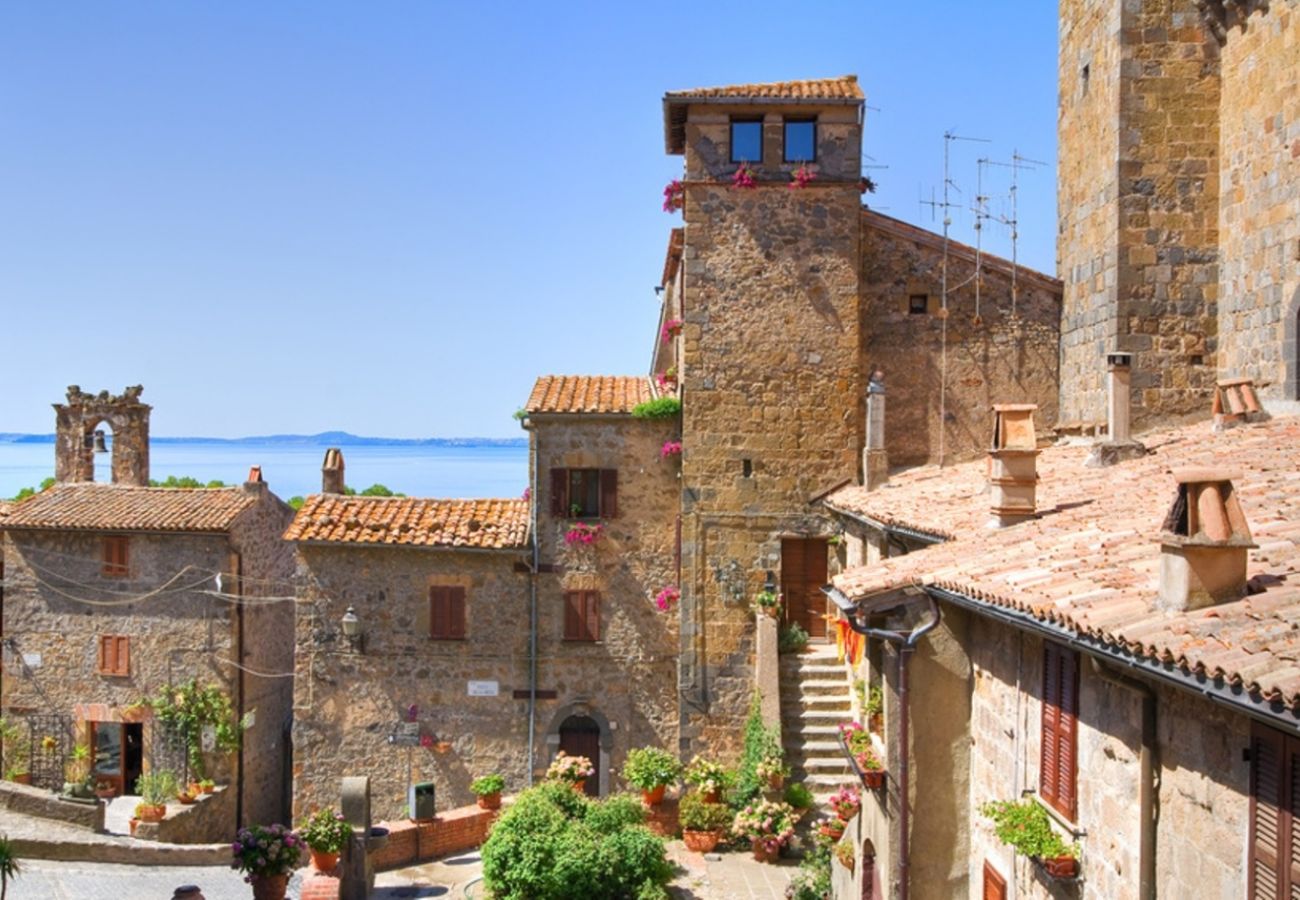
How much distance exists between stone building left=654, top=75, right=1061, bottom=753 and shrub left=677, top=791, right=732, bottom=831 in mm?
2707

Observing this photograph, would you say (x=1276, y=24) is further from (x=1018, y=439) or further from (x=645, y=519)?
(x=645, y=519)

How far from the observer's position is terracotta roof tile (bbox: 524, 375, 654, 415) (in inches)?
938

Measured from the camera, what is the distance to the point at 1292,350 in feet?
53.9

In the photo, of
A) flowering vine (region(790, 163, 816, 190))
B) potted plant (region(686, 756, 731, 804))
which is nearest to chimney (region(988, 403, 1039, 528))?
potted plant (region(686, 756, 731, 804))

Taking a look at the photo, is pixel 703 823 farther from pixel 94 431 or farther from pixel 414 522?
pixel 94 431

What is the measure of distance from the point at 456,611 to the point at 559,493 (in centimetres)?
299

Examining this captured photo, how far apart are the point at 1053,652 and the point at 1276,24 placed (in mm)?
11658

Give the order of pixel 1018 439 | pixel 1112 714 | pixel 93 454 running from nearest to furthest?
pixel 1112 714 → pixel 1018 439 → pixel 93 454

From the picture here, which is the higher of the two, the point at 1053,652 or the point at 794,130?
the point at 794,130

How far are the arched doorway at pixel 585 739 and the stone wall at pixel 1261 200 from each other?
12731 millimetres

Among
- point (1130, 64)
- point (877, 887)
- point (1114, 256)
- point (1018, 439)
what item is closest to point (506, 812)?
point (877, 887)

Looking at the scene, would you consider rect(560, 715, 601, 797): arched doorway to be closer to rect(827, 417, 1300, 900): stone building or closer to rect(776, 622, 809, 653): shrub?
rect(776, 622, 809, 653): shrub

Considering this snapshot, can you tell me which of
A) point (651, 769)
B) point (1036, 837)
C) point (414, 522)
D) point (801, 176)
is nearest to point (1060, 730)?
point (1036, 837)

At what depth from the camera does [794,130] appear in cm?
2284
